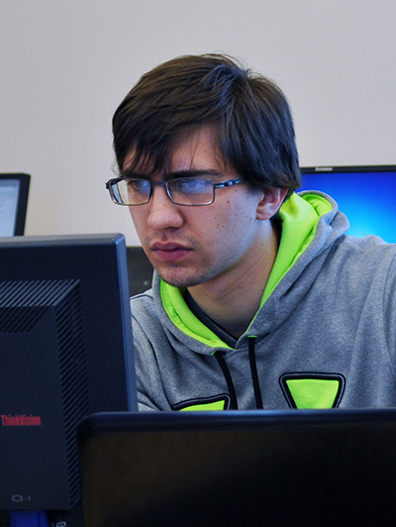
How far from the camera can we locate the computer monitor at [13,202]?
1.97 metres

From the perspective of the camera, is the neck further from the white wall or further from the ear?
the white wall

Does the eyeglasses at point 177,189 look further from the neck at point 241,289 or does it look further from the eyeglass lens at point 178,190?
the neck at point 241,289

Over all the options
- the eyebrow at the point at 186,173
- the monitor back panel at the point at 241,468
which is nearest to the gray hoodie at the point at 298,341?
the eyebrow at the point at 186,173

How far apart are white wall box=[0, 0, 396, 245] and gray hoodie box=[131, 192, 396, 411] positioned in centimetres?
95

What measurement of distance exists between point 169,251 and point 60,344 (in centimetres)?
51

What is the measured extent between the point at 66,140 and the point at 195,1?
643mm

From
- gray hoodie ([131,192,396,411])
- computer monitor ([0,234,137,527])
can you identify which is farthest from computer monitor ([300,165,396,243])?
computer monitor ([0,234,137,527])

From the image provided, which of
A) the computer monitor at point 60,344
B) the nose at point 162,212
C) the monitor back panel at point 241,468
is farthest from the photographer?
the nose at point 162,212

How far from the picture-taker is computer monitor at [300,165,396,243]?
5.70ft

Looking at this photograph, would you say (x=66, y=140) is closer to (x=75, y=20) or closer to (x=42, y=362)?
(x=75, y=20)

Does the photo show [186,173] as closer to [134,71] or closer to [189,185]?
[189,185]

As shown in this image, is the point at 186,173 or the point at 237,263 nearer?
the point at 186,173

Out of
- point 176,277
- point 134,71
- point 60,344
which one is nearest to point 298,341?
point 176,277

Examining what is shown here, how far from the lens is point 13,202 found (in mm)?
2000
